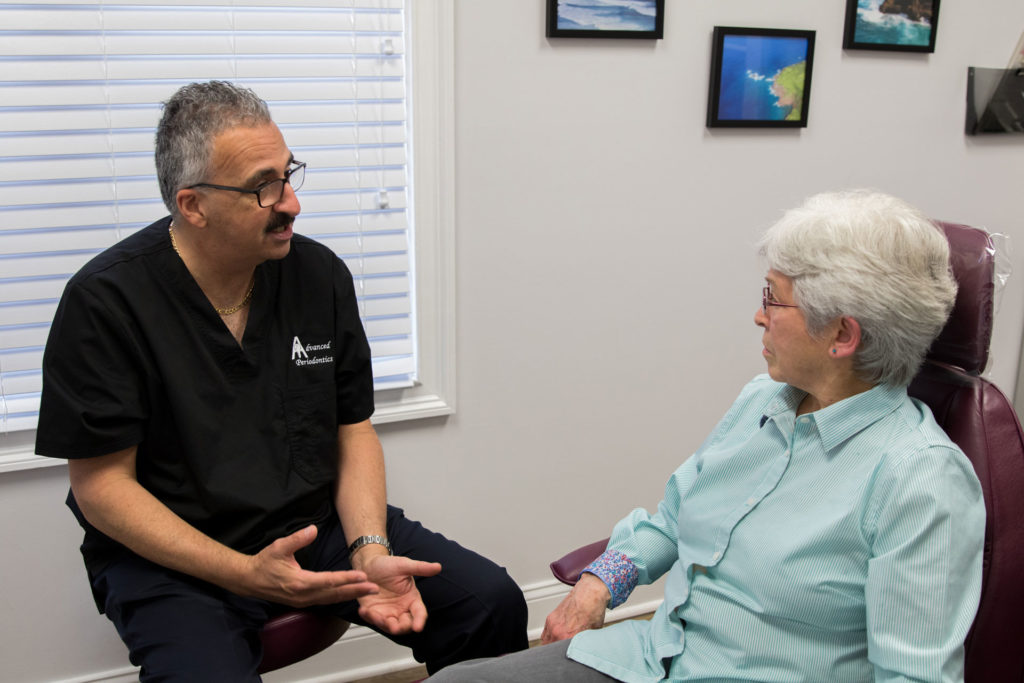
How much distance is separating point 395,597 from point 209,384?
1.74 ft

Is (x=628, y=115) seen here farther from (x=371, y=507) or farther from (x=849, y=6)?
(x=371, y=507)

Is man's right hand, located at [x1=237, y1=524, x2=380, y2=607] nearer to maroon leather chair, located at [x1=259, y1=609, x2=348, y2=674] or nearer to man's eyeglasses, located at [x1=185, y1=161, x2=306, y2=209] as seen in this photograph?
maroon leather chair, located at [x1=259, y1=609, x2=348, y2=674]

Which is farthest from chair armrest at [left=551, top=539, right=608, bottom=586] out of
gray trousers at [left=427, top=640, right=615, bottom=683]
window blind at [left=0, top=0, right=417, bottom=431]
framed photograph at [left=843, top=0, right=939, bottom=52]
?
framed photograph at [left=843, top=0, right=939, bottom=52]

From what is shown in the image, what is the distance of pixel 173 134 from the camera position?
1586 millimetres

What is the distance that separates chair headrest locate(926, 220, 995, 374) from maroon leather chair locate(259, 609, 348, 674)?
124 cm

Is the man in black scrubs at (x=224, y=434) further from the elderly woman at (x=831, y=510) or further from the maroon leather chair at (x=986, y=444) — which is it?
the maroon leather chair at (x=986, y=444)

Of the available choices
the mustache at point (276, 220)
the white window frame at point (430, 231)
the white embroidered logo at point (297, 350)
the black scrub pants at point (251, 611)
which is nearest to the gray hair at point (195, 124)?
the mustache at point (276, 220)

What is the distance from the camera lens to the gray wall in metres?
2.12

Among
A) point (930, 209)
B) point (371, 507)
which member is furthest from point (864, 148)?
point (371, 507)

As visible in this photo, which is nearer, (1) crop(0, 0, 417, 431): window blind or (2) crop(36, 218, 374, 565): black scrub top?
(2) crop(36, 218, 374, 565): black scrub top

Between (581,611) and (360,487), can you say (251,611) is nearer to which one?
(360,487)

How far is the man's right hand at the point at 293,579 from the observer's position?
1.54 m

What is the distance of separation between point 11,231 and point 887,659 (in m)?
1.83

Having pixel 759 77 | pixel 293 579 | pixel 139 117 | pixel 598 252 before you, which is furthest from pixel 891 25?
pixel 293 579
